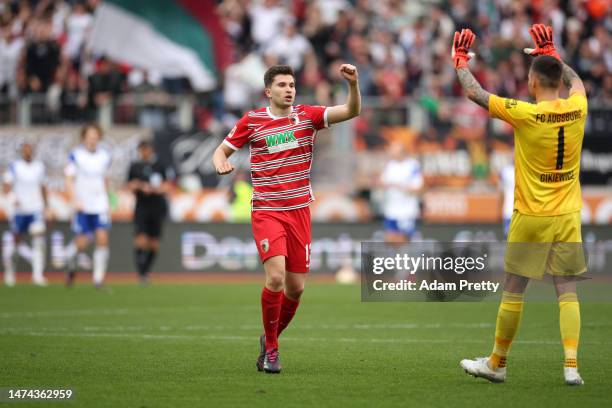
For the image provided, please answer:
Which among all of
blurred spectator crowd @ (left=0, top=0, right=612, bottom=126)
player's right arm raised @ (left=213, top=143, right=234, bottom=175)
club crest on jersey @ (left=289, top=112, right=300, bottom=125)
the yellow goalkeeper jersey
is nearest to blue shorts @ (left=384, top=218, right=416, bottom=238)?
blurred spectator crowd @ (left=0, top=0, right=612, bottom=126)

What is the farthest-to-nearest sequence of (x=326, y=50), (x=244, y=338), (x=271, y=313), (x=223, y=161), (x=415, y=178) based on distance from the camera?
(x=326, y=50) < (x=415, y=178) < (x=244, y=338) < (x=271, y=313) < (x=223, y=161)

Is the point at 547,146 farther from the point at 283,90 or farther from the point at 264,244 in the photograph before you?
the point at 264,244

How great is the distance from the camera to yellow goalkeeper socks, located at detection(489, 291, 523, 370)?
851cm

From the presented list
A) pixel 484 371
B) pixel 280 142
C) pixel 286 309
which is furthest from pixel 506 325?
pixel 280 142

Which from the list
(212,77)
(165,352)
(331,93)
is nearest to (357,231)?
(331,93)

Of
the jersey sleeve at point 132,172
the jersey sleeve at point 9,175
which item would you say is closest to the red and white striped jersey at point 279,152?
the jersey sleeve at point 132,172

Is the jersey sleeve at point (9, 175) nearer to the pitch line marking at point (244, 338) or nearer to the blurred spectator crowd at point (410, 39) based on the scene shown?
the blurred spectator crowd at point (410, 39)

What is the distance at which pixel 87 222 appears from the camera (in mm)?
20312

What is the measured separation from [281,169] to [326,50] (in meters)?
16.7

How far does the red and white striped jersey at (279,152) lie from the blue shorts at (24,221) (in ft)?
44.5

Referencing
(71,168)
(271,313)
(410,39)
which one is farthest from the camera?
(410,39)

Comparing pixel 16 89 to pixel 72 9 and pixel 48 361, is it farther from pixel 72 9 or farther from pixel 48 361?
pixel 48 361

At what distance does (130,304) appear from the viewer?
17.0m

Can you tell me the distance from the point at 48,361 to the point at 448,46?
1853 cm
